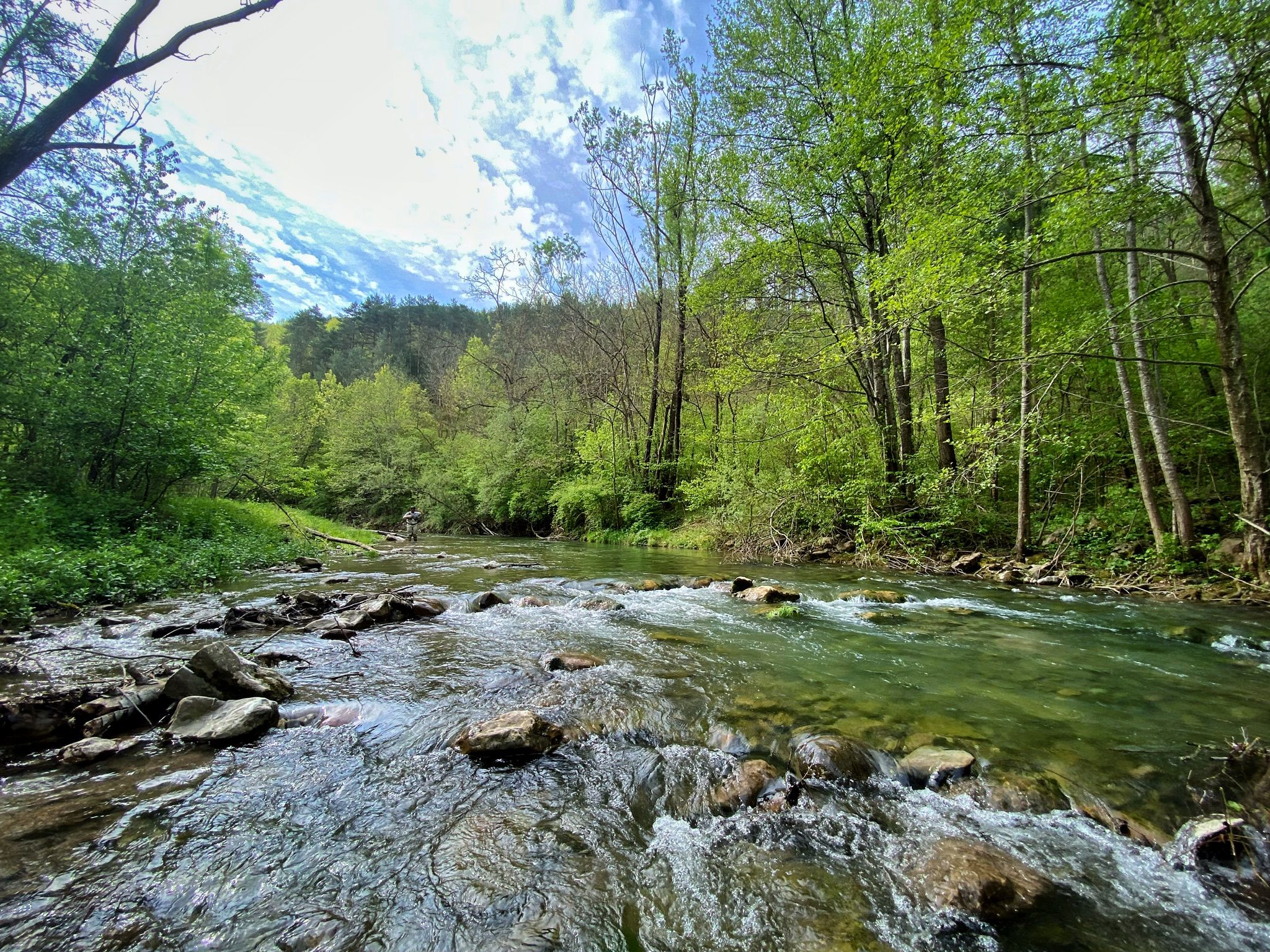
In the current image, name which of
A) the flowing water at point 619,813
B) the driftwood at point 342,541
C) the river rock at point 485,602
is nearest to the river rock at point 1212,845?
the flowing water at point 619,813

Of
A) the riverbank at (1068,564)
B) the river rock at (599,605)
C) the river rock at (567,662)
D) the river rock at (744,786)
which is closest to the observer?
the river rock at (744,786)

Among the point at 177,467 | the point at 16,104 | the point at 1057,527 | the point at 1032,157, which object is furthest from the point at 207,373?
the point at 1057,527

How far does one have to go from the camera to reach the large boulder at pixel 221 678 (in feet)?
12.7

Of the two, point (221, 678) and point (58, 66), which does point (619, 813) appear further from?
point (58, 66)

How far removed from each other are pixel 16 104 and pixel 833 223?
54.3 ft

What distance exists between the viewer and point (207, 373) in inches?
445

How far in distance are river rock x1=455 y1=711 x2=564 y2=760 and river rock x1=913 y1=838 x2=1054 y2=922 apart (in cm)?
238

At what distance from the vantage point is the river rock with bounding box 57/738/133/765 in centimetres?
306

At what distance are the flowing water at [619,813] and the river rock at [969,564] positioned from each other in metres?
4.70

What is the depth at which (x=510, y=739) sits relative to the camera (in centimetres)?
351

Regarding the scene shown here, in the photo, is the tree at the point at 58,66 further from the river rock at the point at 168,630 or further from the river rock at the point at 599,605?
the river rock at the point at 599,605

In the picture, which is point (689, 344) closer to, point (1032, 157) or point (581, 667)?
point (1032, 157)

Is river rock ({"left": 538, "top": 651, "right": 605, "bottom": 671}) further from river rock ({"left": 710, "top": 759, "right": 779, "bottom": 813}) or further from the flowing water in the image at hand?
river rock ({"left": 710, "top": 759, "right": 779, "bottom": 813})

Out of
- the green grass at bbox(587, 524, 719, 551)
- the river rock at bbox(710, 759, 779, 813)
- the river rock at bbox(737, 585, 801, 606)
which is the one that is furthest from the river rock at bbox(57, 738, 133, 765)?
the green grass at bbox(587, 524, 719, 551)
